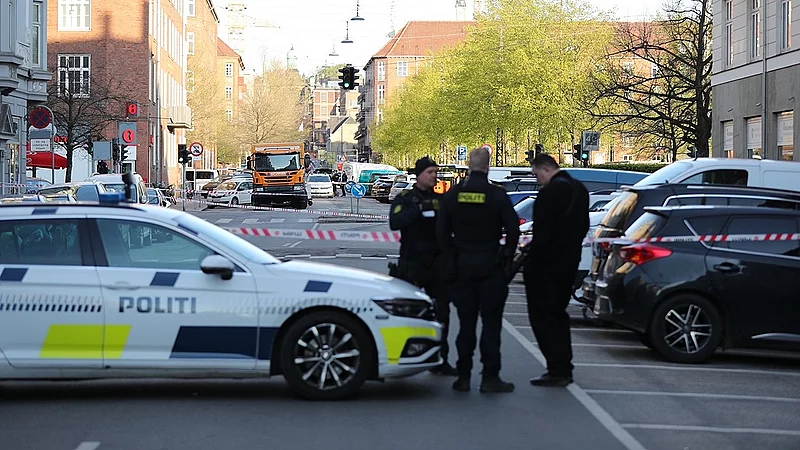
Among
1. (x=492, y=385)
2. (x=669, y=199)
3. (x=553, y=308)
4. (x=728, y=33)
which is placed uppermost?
(x=728, y=33)

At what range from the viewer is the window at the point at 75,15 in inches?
2635

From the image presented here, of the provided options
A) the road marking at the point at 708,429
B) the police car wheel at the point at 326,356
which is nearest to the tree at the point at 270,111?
the police car wheel at the point at 326,356

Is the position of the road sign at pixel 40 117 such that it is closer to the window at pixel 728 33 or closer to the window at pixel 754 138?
the window at pixel 754 138

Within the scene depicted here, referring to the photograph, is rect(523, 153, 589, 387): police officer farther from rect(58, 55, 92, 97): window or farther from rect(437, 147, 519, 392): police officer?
rect(58, 55, 92, 97): window

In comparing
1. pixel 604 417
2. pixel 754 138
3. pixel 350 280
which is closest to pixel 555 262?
pixel 604 417

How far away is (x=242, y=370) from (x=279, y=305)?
56 centimetres

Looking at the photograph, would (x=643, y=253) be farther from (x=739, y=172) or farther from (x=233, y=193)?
→ (x=233, y=193)

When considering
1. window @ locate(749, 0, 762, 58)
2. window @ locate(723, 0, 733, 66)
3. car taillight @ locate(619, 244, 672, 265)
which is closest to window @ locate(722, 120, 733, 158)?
window @ locate(723, 0, 733, 66)

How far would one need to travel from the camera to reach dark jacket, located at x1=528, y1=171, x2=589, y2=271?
32.8 feet

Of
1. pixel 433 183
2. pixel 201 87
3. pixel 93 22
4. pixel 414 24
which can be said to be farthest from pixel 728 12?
pixel 414 24

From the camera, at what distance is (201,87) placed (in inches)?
3804

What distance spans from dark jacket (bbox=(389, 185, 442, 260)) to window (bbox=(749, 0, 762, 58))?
84.8ft

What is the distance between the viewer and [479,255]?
9.55 metres

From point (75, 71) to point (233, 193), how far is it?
478 inches
